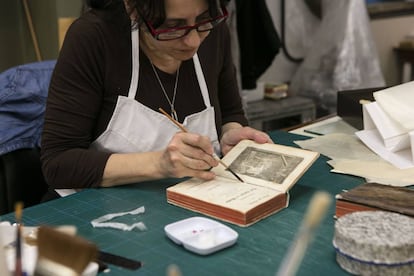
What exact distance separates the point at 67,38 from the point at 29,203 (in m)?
0.51

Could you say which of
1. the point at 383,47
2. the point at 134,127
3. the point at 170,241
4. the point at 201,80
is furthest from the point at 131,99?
the point at 383,47

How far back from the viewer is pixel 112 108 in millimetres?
1476

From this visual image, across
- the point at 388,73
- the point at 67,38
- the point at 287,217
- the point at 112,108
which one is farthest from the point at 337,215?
the point at 388,73

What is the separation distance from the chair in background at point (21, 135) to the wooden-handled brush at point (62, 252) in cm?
100

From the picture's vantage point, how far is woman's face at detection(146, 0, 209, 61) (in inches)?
50.3

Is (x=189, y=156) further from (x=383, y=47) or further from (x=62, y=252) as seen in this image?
(x=383, y=47)

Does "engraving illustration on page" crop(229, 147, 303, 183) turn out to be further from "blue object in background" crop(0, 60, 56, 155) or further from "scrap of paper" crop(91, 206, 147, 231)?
"blue object in background" crop(0, 60, 56, 155)

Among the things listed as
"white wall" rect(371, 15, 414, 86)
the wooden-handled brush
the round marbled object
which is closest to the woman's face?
the round marbled object

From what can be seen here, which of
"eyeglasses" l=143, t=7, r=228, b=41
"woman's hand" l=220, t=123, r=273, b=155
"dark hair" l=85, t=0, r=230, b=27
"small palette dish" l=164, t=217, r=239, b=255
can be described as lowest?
"small palette dish" l=164, t=217, r=239, b=255

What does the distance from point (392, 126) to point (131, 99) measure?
0.73 m

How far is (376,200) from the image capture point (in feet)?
3.60

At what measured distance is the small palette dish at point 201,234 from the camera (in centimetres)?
101

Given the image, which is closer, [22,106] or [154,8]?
[154,8]

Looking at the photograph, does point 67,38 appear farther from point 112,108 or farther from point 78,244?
point 78,244
